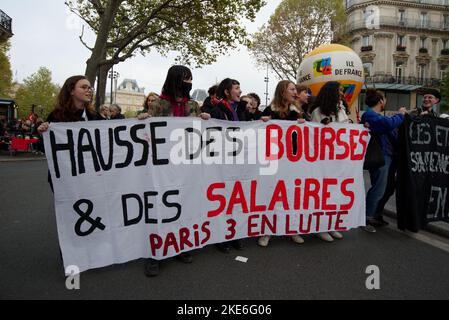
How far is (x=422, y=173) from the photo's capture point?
4199 mm

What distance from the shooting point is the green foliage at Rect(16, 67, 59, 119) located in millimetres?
54594

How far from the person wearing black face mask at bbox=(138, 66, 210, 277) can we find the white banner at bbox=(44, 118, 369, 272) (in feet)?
0.70

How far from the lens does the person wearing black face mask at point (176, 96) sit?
3.39 meters

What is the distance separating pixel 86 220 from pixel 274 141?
207cm

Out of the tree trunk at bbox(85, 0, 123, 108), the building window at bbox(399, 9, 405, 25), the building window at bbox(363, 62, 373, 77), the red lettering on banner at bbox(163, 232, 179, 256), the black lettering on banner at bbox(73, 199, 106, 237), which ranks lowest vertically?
the red lettering on banner at bbox(163, 232, 179, 256)

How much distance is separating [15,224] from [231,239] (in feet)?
9.96

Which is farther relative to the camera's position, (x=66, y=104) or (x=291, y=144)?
(x=291, y=144)

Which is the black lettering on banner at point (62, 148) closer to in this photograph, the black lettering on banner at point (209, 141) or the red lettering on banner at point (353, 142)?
the black lettering on banner at point (209, 141)

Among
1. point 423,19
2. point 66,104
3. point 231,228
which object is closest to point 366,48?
point 423,19

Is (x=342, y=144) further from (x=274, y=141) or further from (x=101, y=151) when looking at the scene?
(x=101, y=151)

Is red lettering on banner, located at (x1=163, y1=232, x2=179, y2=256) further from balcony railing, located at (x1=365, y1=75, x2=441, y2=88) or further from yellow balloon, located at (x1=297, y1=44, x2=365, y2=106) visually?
balcony railing, located at (x1=365, y1=75, x2=441, y2=88)

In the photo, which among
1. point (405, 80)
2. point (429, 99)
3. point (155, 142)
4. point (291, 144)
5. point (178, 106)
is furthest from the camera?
point (405, 80)

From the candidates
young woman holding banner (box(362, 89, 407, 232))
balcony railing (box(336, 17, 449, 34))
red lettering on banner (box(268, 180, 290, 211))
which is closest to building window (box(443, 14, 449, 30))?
balcony railing (box(336, 17, 449, 34))
